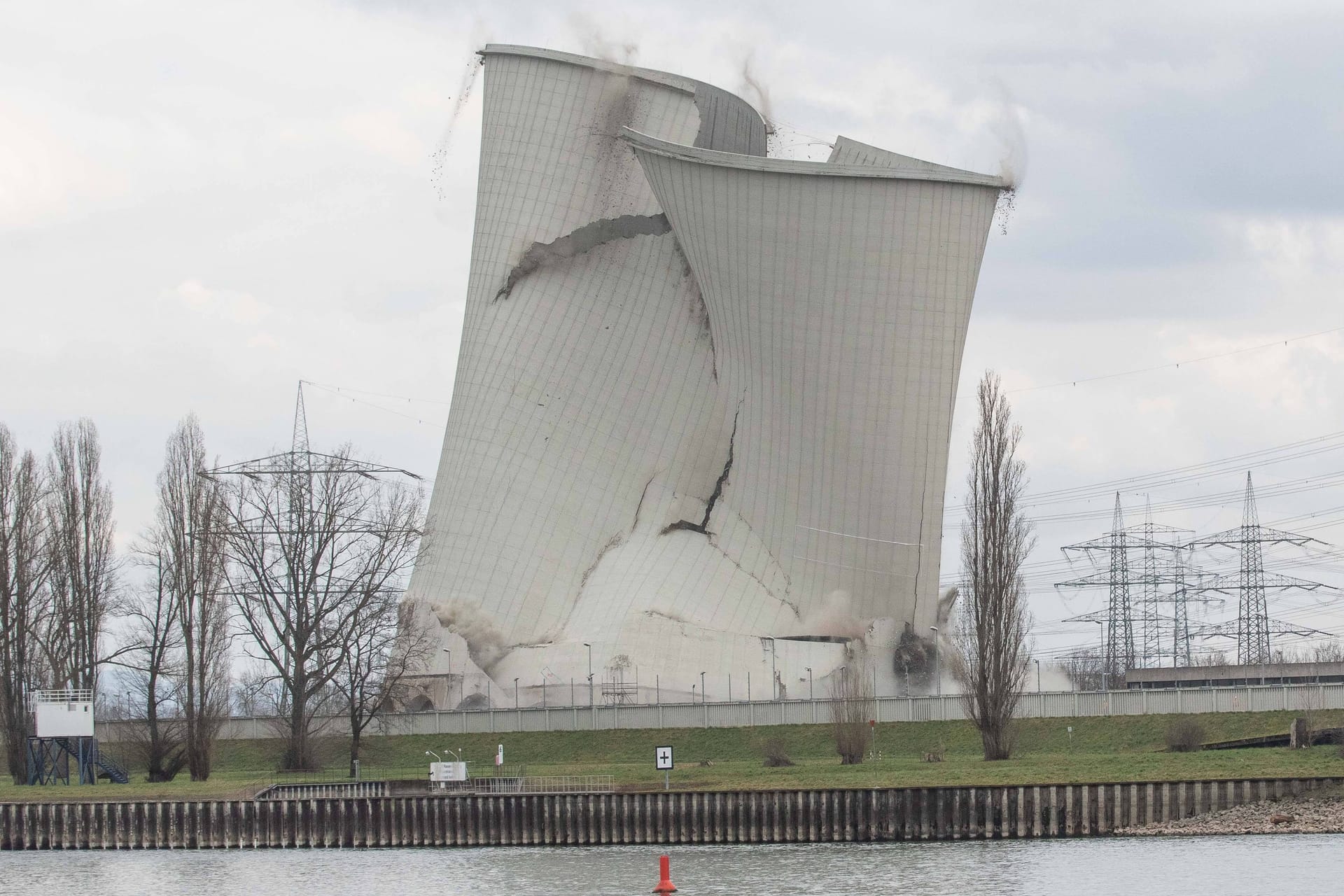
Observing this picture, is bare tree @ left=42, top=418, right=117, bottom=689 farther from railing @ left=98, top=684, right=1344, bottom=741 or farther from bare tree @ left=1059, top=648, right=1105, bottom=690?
bare tree @ left=1059, top=648, right=1105, bottom=690

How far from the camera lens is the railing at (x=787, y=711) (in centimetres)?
3997

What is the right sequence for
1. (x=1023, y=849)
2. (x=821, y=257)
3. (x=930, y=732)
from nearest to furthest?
(x=1023, y=849) < (x=930, y=732) < (x=821, y=257)

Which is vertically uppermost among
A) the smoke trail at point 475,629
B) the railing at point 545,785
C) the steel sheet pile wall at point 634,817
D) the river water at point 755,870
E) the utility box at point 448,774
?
the smoke trail at point 475,629

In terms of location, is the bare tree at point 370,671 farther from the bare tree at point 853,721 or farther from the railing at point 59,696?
the bare tree at point 853,721

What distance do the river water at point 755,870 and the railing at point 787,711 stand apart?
33.8 ft

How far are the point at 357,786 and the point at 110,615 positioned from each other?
30.2ft

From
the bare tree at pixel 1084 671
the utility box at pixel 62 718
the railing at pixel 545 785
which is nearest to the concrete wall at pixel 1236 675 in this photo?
the bare tree at pixel 1084 671

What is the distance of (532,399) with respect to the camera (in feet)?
178

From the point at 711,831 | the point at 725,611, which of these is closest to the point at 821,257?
the point at 725,611

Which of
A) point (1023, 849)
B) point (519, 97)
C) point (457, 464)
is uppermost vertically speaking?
point (519, 97)

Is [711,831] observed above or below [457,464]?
below

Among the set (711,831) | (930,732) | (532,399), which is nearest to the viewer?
(711,831)

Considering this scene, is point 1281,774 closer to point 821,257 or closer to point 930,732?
point 930,732

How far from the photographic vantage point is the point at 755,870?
92.3ft
